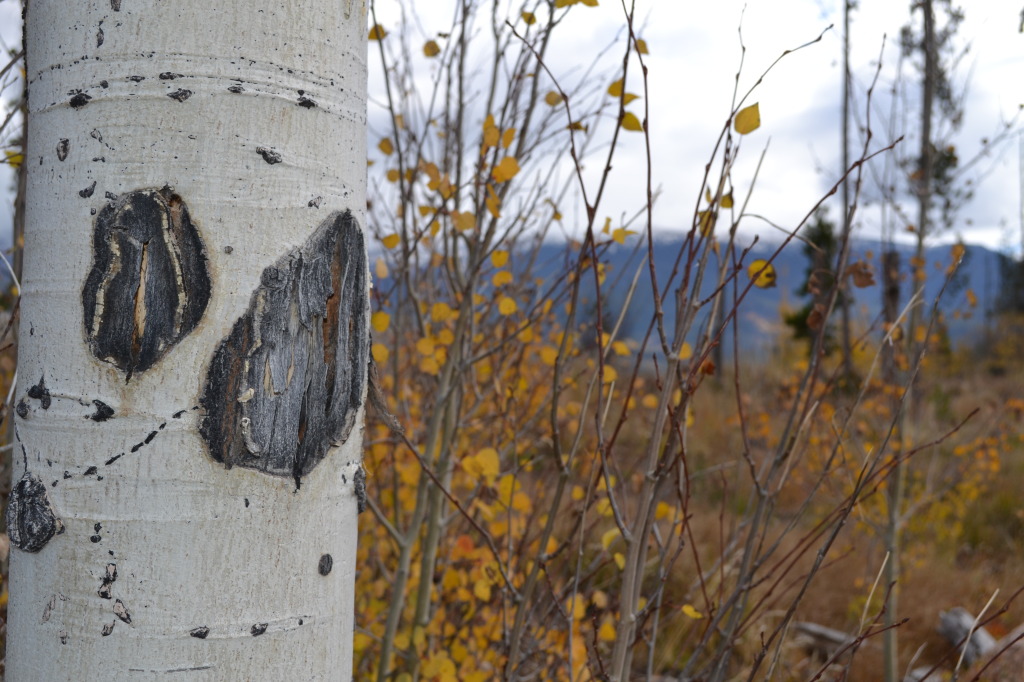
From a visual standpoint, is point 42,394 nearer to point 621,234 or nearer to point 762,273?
point 762,273

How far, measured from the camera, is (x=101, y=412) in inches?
22.7

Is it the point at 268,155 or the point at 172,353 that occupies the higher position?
the point at 268,155

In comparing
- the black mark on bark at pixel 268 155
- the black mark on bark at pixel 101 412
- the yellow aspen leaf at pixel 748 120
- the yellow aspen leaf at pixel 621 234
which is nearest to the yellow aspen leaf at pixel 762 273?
the yellow aspen leaf at pixel 748 120

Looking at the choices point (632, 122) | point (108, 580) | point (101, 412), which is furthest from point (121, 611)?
point (632, 122)

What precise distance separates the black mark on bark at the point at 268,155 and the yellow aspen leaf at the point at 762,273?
656 mm

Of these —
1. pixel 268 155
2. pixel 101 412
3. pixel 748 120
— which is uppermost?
pixel 748 120

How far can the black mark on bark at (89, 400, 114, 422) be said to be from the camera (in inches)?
22.7

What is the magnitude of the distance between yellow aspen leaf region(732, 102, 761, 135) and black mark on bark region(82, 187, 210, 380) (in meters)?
0.64

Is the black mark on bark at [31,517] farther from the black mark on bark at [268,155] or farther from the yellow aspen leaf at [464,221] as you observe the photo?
the yellow aspen leaf at [464,221]

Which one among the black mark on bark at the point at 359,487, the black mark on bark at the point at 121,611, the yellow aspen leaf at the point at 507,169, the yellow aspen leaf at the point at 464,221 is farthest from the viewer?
the yellow aspen leaf at the point at 464,221

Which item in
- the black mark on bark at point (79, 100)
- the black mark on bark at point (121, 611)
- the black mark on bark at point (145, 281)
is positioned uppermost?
the black mark on bark at point (79, 100)

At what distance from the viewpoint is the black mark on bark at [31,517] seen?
0.59 meters

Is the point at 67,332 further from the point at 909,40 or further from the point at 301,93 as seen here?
the point at 909,40

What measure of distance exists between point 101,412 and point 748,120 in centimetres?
76
